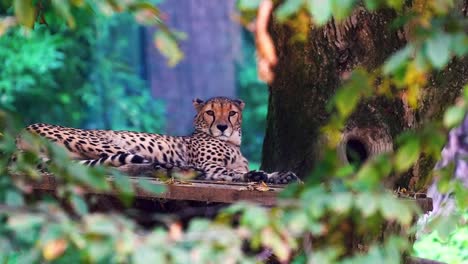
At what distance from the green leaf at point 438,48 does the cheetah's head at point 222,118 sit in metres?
5.11

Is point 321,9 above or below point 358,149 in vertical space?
above

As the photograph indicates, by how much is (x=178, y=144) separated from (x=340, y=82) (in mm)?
1926

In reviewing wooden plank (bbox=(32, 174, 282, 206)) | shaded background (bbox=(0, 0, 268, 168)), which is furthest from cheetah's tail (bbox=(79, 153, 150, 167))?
shaded background (bbox=(0, 0, 268, 168))

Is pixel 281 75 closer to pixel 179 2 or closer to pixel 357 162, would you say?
pixel 357 162

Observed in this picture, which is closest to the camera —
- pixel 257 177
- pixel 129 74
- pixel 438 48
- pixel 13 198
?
pixel 438 48

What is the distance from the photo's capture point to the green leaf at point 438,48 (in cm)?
252

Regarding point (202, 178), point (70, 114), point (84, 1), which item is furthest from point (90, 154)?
point (70, 114)

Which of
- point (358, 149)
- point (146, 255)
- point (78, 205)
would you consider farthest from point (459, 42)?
point (358, 149)

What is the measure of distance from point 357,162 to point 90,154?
202cm

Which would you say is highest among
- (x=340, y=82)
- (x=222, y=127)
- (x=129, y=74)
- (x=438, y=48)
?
(x=129, y=74)

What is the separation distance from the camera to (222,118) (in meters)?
7.77

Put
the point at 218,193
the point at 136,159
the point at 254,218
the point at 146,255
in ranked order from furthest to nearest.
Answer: the point at 136,159
the point at 218,193
the point at 254,218
the point at 146,255

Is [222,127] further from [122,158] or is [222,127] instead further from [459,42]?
[459,42]

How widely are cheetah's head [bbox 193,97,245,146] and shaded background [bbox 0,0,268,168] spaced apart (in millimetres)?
7801
